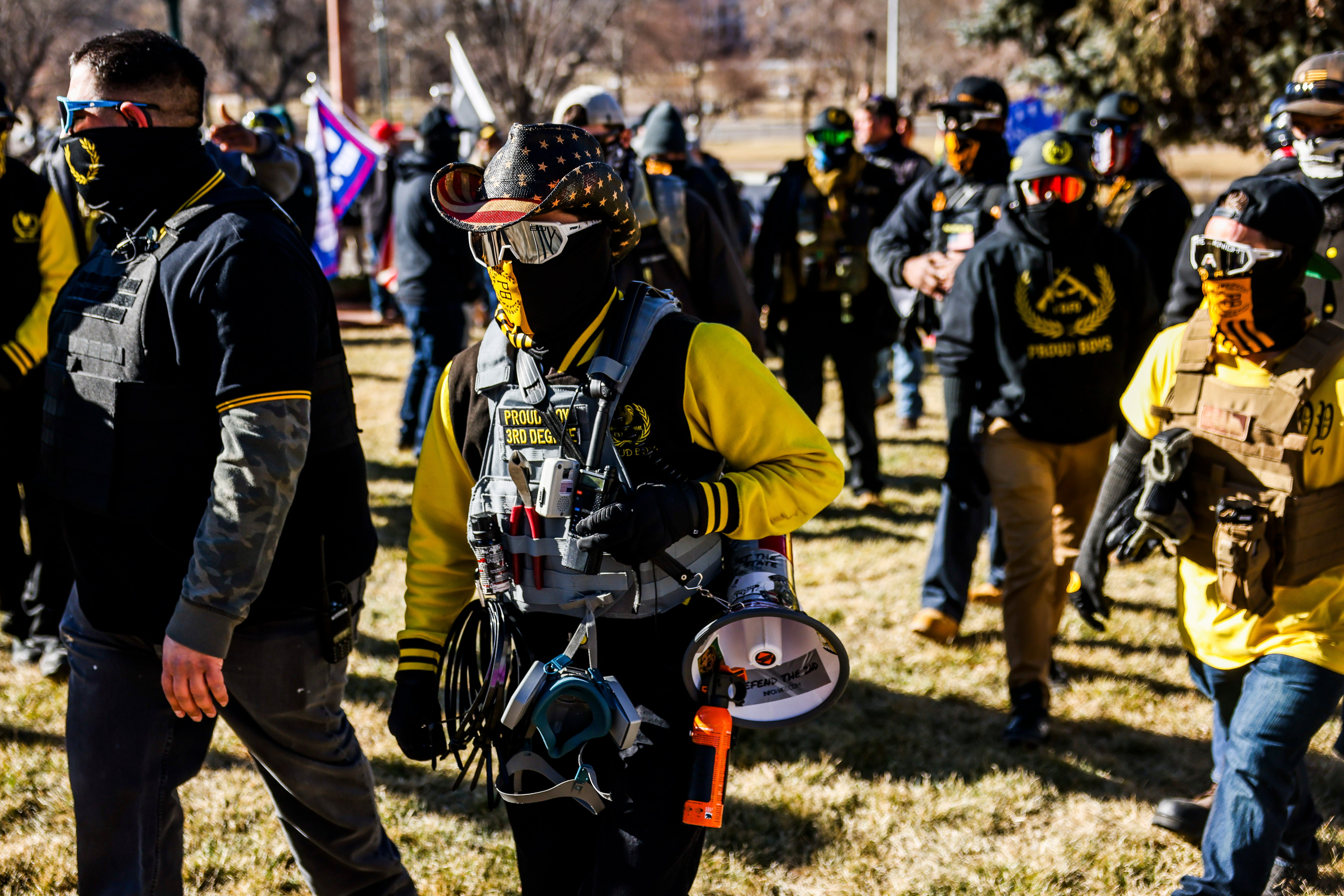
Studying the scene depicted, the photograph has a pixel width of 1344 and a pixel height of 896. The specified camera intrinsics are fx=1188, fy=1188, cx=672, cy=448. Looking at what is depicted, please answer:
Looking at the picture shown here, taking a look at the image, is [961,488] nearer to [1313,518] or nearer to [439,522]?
Answer: [1313,518]

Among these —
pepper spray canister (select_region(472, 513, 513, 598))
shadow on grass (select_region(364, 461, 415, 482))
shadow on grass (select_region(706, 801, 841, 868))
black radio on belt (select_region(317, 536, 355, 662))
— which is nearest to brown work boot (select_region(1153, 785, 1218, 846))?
shadow on grass (select_region(706, 801, 841, 868))

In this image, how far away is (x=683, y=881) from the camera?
2.45 m

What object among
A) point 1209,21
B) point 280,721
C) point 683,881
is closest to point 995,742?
point 683,881

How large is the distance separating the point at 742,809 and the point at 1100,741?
1.57m

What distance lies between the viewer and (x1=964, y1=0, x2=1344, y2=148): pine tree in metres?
13.7

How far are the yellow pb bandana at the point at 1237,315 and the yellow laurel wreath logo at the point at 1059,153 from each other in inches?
54.8

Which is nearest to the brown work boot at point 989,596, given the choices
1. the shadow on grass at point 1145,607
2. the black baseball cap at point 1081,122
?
the shadow on grass at point 1145,607

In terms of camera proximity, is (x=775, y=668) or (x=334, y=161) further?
(x=334, y=161)

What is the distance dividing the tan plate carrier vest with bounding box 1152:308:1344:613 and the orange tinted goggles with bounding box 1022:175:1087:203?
4.44 feet

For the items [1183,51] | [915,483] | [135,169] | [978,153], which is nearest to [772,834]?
[135,169]

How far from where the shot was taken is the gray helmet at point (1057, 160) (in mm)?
4520

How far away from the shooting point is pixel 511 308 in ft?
8.02

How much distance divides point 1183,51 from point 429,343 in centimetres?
1100

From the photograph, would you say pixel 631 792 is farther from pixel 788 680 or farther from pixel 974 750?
pixel 974 750
